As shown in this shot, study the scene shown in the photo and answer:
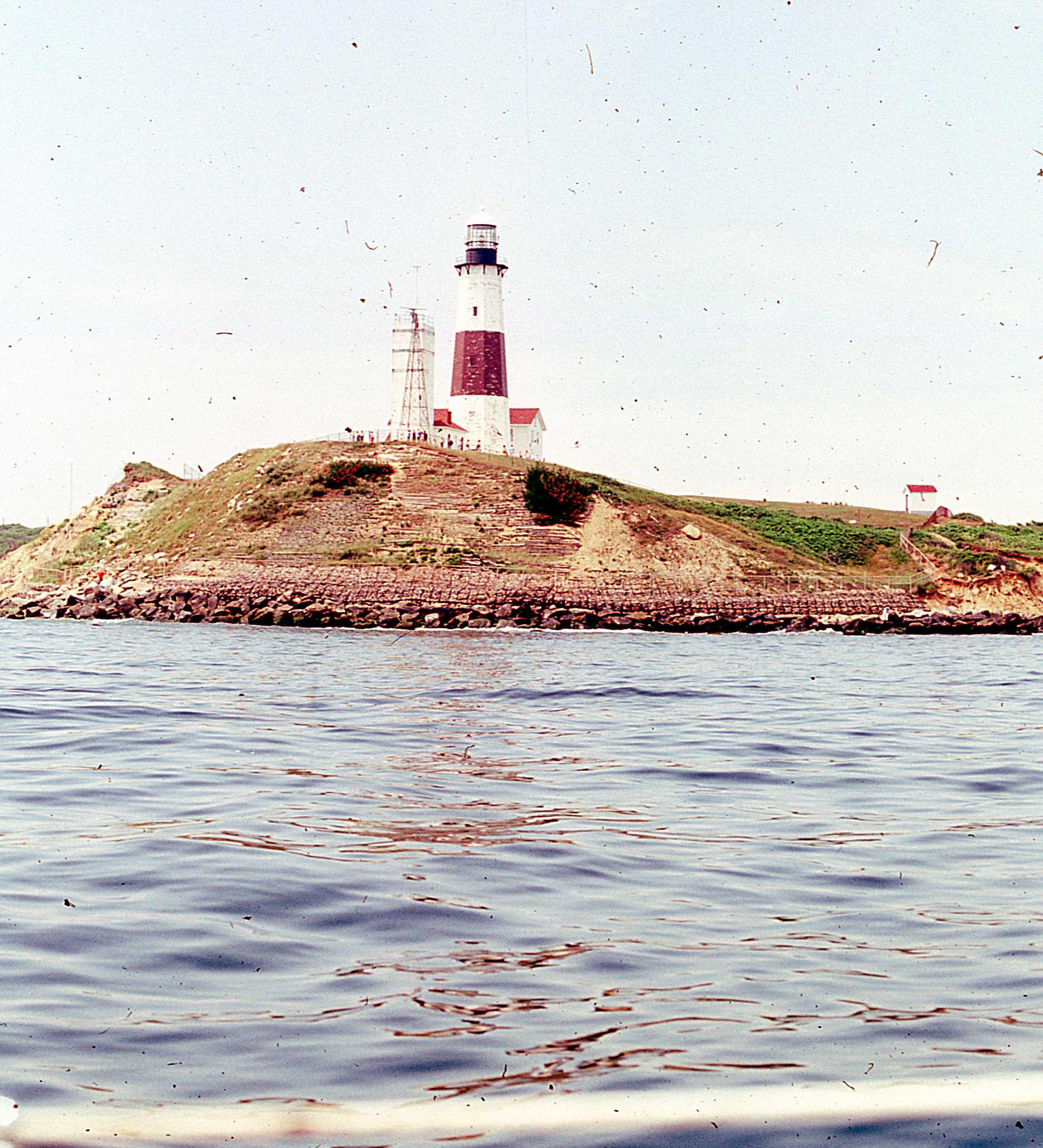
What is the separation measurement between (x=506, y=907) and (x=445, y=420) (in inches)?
2741

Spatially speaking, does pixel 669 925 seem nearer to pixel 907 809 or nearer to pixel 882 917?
pixel 882 917

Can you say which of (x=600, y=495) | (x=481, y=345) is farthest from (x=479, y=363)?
(x=600, y=495)

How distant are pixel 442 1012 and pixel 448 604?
158 ft

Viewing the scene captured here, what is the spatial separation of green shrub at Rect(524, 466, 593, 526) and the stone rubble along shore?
8.96 meters

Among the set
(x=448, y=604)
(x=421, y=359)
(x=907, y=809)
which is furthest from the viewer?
(x=421, y=359)

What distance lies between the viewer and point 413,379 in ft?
234

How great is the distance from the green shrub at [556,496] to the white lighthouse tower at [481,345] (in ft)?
21.6

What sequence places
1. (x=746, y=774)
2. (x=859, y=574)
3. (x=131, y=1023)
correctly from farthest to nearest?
1. (x=859, y=574)
2. (x=746, y=774)
3. (x=131, y=1023)

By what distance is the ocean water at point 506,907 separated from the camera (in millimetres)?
4273

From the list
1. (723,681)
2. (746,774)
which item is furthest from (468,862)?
(723,681)

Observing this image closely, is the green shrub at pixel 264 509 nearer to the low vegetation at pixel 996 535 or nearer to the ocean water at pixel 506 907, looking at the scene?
the low vegetation at pixel 996 535

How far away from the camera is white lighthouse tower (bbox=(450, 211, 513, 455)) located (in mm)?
67938

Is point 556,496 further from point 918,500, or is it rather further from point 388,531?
point 918,500

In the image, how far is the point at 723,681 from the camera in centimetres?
2323
